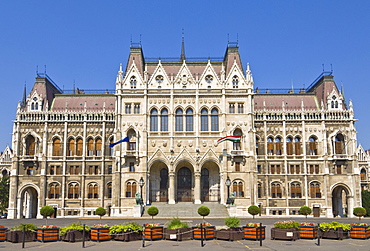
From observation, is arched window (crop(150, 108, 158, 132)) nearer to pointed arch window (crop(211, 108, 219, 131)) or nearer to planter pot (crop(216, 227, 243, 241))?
pointed arch window (crop(211, 108, 219, 131))

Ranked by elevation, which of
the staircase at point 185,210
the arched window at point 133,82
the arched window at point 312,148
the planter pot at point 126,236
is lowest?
the staircase at point 185,210

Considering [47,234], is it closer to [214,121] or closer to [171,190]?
[171,190]

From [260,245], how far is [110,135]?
156 ft

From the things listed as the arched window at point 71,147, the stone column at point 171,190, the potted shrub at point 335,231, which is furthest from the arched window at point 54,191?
the potted shrub at point 335,231

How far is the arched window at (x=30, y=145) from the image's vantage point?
229 feet

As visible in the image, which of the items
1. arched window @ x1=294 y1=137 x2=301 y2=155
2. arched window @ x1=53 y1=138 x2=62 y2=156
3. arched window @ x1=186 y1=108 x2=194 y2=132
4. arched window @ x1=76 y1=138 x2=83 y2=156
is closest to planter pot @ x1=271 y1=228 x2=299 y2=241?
arched window @ x1=186 y1=108 x2=194 y2=132

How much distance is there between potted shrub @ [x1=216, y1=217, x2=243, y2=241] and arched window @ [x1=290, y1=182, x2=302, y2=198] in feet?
134

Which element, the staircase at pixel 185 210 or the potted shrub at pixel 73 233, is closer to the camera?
the potted shrub at pixel 73 233

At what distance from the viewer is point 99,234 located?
28.4 meters

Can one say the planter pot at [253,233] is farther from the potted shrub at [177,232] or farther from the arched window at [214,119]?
the arched window at [214,119]

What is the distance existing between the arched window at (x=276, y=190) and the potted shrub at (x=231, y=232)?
131ft

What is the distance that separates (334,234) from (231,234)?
729cm

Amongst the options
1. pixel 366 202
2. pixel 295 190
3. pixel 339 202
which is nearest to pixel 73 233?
pixel 295 190

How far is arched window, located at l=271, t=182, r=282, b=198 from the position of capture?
223ft
